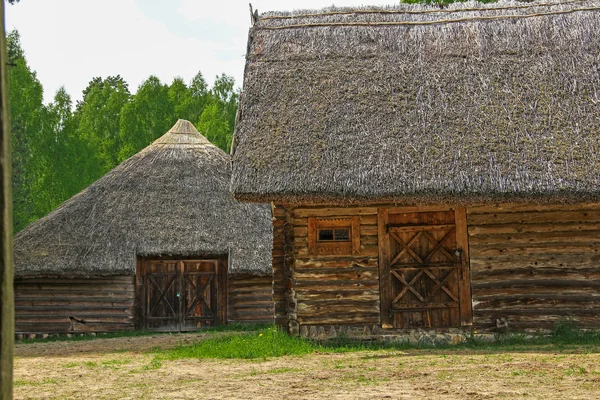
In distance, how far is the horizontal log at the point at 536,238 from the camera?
14.1m

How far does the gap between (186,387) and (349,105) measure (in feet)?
22.7

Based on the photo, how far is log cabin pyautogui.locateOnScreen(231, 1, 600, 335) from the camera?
1345 cm

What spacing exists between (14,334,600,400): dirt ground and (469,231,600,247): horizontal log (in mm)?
2310

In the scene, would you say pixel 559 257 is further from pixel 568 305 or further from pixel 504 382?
pixel 504 382

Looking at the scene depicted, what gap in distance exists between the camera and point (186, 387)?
9.50 m

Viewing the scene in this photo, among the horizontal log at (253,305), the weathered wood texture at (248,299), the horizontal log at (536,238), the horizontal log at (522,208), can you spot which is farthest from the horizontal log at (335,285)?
the horizontal log at (253,305)

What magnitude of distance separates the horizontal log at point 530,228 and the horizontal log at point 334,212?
→ 1781 mm

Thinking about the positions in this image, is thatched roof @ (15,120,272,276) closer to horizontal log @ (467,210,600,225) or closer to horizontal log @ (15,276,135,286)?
horizontal log @ (15,276,135,286)

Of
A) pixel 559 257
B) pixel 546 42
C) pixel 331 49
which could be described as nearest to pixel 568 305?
pixel 559 257

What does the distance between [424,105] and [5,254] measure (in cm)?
1098

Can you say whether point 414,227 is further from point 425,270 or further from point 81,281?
point 81,281

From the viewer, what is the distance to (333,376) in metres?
10.0

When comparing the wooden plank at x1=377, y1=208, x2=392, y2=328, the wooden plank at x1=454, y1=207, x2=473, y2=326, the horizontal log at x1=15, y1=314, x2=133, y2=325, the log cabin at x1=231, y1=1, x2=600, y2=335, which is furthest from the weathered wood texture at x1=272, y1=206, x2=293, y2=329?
the horizontal log at x1=15, y1=314, x2=133, y2=325

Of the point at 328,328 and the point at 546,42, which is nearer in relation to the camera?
the point at 328,328
